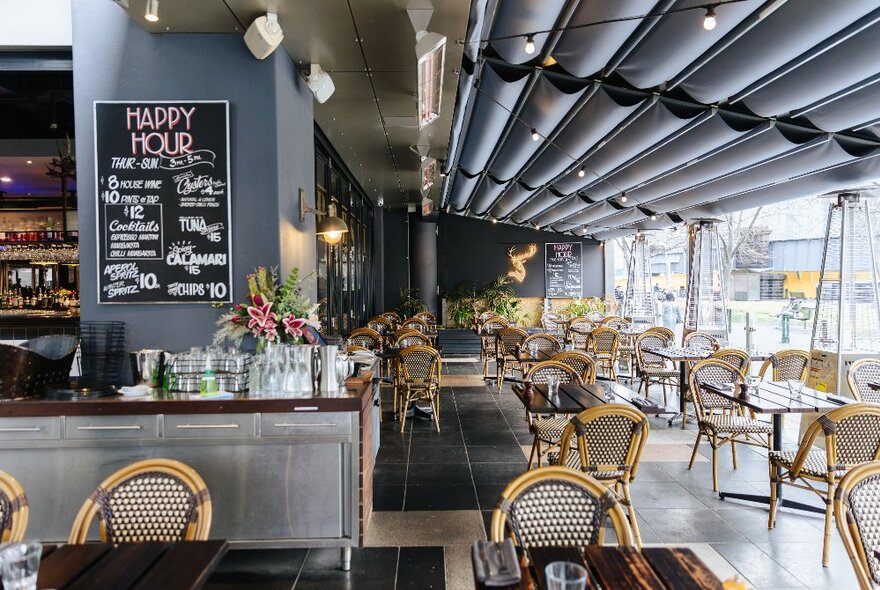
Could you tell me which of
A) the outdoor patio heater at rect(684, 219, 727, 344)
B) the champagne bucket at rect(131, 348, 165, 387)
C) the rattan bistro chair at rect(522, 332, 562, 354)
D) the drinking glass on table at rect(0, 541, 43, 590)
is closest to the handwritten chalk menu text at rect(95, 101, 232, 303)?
the champagne bucket at rect(131, 348, 165, 387)

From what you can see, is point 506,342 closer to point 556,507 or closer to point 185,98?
point 185,98

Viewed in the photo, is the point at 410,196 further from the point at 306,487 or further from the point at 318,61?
the point at 306,487

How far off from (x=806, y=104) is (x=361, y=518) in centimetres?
447

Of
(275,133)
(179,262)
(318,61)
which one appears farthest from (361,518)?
(318,61)

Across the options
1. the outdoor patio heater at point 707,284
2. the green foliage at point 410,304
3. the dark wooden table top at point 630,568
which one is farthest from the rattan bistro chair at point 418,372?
the green foliage at point 410,304

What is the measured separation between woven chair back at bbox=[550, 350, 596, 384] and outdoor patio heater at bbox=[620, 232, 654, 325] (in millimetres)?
8034

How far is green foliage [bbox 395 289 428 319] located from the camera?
44.1 feet

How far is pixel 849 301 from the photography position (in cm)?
625

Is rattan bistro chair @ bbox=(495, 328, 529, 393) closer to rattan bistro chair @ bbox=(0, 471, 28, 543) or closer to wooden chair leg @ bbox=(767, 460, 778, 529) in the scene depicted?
wooden chair leg @ bbox=(767, 460, 778, 529)

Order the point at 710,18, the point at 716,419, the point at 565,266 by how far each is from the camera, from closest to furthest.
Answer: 1. the point at 710,18
2. the point at 716,419
3. the point at 565,266

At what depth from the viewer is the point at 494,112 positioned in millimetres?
5754

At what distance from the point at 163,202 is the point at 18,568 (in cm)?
310

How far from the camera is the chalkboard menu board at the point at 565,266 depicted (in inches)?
578

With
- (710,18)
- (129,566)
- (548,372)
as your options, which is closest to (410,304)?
(548,372)
